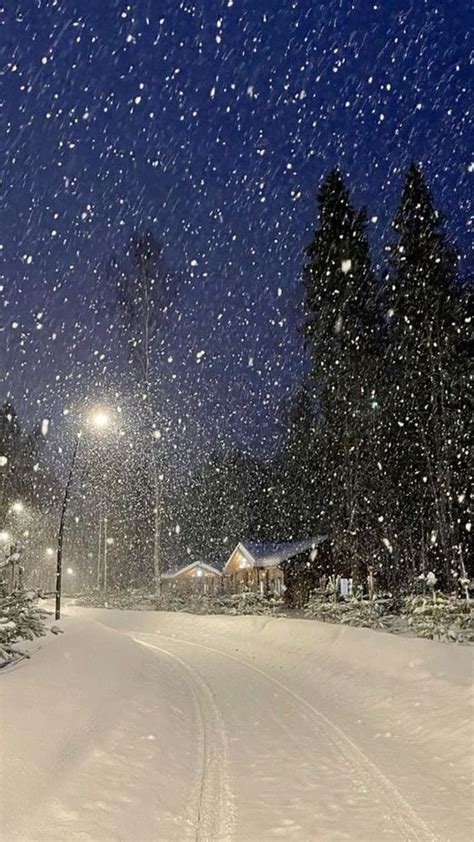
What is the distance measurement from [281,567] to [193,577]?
2352cm

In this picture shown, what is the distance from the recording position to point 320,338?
2947cm

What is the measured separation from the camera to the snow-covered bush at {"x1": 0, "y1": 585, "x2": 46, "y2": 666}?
11070 millimetres

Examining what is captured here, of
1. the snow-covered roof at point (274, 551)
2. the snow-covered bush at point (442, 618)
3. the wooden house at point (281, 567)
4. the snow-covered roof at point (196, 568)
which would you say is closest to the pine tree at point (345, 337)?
the snow-covered bush at point (442, 618)

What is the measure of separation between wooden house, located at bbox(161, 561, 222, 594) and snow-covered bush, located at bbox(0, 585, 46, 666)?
4797cm

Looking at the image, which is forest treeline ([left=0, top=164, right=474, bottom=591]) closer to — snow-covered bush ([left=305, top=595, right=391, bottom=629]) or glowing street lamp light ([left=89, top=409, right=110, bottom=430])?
snow-covered bush ([left=305, top=595, right=391, bottom=629])

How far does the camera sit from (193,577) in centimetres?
6481

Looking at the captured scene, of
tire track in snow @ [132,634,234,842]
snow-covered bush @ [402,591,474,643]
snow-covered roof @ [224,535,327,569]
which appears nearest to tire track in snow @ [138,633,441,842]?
tire track in snow @ [132,634,234,842]

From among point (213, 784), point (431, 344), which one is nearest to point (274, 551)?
point (431, 344)

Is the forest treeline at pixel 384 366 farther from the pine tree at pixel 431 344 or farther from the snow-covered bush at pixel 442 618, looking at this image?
the snow-covered bush at pixel 442 618

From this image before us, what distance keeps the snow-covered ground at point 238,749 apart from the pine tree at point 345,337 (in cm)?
1528

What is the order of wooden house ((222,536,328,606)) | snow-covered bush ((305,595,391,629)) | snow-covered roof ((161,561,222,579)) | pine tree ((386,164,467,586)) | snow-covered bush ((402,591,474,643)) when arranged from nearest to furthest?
snow-covered bush ((402,591,474,643)) → snow-covered bush ((305,595,391,629)) → pine tree ((386,164,467,586)) → wooden house ((222,536,328,606)) → snow-covered roof ((161,561,222,579))

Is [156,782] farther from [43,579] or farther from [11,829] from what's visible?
[43,579]

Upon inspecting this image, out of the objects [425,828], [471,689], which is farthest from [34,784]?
[471,689]

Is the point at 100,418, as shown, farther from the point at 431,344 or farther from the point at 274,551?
the point at 274,551
